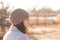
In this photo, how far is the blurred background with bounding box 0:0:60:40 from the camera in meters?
3.34

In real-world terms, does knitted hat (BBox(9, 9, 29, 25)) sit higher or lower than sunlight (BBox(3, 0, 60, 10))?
higher

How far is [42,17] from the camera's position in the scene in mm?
3369

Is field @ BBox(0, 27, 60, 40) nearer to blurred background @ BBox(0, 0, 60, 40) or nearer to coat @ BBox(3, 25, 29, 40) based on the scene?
blurred background @ BBox(0, 0, 60, 40)

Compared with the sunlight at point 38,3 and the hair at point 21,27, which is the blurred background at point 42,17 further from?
the hair at point 21,27

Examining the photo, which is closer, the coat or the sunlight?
the coat

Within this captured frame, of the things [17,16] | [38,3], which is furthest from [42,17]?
[17,16]

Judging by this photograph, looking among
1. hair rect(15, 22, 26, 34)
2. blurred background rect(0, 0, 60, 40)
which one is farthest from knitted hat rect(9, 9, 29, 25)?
blurred background rect(0, 0, 60, 40)

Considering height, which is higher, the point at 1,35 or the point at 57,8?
the point at 57,8

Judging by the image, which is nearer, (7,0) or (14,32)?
(14,32)

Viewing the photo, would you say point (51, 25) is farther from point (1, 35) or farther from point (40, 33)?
point (1, 35)

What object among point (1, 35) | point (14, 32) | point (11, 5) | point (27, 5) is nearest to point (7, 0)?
point (11, 5)

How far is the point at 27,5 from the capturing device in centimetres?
338

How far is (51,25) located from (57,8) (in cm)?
28

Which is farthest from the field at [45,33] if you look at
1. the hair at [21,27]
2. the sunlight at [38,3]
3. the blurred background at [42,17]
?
the hair at [21,27]
